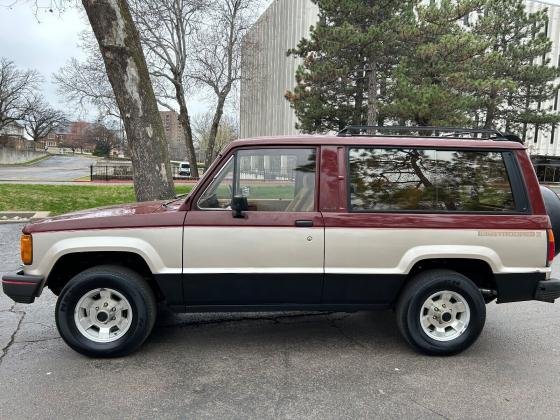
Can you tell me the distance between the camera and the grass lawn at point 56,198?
1295 centimetres

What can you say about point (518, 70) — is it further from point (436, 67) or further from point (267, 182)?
point (267, 182)

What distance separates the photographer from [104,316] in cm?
392

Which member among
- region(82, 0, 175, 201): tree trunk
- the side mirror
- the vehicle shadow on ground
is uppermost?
region(82, 0, 175, 201): tree trunk

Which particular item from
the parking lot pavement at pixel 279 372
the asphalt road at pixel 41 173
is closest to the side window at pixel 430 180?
the parking lot pavement at pixel 279 372

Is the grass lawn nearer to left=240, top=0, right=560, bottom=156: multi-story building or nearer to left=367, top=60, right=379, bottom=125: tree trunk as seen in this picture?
left=367, top=60, right=379, bottom=125: tree trunk

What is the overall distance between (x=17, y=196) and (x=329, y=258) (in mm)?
13047

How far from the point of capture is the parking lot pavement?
3148 mm

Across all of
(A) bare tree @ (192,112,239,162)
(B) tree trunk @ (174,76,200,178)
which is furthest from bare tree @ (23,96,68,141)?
(B) tree trunk @ (174,76,200,178)

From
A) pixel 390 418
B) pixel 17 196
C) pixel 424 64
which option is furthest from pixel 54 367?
pixel 424 64

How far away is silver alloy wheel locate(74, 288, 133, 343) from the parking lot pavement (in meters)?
0.23

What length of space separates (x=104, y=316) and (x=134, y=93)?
4917 mm

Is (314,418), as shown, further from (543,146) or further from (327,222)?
(543,146)

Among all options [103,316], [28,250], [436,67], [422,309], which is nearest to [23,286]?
[28,250]

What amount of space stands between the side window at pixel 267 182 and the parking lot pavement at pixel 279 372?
135 centimetres
